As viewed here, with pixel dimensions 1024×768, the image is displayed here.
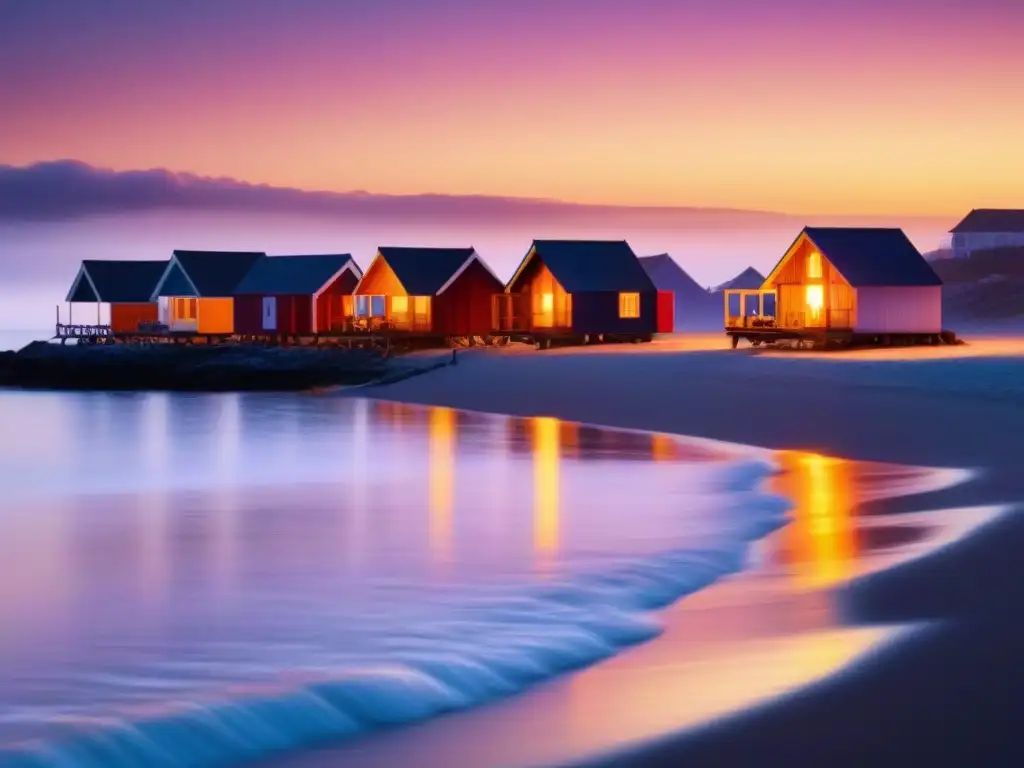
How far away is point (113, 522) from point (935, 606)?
39.7 ft

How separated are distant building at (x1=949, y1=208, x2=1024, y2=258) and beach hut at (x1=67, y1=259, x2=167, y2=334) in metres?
98.1

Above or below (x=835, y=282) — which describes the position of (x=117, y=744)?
below

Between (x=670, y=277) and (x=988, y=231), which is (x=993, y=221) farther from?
(x=670, y=277)

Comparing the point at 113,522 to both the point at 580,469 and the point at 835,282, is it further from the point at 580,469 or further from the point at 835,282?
the point at 835,282

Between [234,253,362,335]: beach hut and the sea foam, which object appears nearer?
the sea foam

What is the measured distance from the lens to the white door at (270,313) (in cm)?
6975

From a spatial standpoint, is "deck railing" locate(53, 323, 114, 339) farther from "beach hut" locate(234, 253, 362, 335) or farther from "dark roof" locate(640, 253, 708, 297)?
"dark roof" locate(640, 253, 708, 297)

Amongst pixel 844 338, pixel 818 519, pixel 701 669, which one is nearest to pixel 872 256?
pixel 844 338

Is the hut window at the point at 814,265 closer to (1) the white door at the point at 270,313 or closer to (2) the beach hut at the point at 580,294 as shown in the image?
(2) the beach hut at the point at 580,294

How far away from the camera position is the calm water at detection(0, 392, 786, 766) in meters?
9.41

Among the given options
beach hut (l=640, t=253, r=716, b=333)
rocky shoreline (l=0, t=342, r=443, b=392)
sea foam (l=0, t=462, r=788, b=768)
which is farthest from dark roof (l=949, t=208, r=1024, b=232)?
sea foam (l=0, t=462, r=788, b=768)

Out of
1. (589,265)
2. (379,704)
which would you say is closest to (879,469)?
(379,704)

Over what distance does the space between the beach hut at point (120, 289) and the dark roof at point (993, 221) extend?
327 feet

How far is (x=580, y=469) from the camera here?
25188mm
